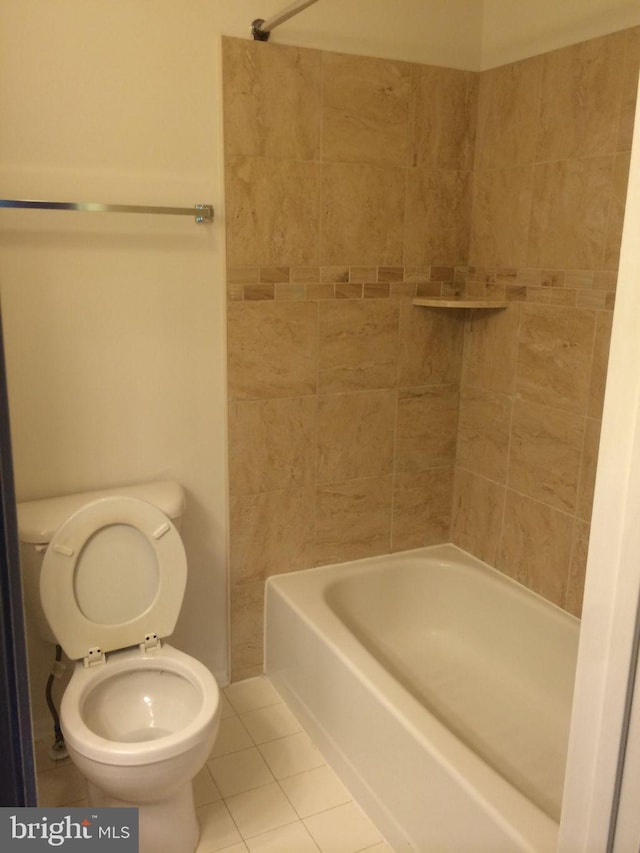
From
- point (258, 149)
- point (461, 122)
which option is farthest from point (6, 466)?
point (461, 122)

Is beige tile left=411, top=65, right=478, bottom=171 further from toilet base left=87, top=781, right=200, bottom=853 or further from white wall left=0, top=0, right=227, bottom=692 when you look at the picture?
toilet base left=87, top=781, right=200, bottom=853

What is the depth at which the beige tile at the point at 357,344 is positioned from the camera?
245cm

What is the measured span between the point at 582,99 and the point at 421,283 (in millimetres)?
766

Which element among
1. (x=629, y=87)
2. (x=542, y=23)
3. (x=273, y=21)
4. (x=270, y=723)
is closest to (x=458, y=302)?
(x=629, y=87)

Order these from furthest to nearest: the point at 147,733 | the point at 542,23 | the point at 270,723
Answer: the point at 270,723, the point at 542,23, the point at 147,733

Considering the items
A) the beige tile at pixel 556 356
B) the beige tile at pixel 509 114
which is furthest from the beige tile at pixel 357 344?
the beige tile at pixel 509 114

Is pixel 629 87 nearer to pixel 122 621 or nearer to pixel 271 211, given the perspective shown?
pixel 271 211

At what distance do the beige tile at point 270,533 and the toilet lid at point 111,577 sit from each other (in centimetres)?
43

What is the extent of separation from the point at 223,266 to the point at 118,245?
1.06 ft

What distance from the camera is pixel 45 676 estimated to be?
223cm

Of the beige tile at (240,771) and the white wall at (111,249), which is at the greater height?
the white wall at (111,249)

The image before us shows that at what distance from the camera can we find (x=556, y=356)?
229cm

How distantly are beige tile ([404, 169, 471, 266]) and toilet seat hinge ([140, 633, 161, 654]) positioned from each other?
A: 150 cm

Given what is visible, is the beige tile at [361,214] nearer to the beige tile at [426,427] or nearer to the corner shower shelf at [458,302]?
the corner shower shelf at [458,302]
